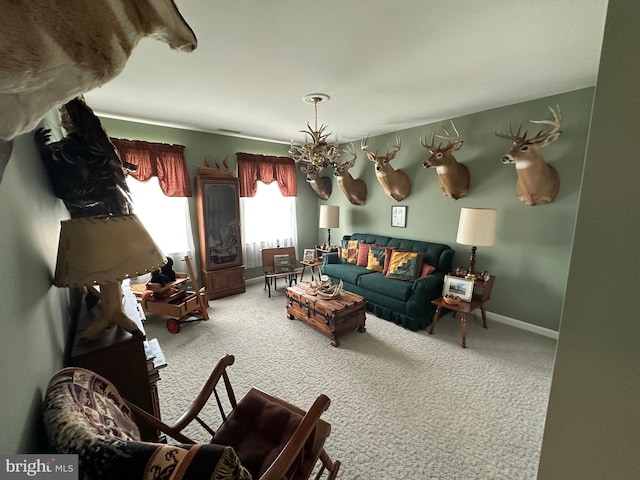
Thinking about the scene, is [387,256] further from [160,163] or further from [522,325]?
[160,163]

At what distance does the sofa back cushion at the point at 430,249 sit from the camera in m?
3.40

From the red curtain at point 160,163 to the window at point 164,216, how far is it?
0.12 meters

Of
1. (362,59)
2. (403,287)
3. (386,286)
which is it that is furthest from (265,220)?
(362,59)

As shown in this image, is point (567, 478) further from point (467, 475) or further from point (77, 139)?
point (77, 139)

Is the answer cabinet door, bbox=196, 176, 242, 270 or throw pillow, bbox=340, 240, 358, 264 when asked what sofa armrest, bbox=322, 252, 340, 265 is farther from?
cabinet door, bbox=196, 176, 242, 270

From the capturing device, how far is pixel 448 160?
3168 millimetres

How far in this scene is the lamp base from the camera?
1.18m

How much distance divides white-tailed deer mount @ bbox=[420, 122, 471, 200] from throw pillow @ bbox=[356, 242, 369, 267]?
1.40 m

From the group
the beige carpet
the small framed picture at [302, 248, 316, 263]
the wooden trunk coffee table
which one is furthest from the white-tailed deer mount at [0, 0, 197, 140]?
the small framed picture at [302, 248, 316, 263]

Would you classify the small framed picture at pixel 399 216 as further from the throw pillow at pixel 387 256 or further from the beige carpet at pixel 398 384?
the beige carpet at pixel 398 384

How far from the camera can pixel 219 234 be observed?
13.3 feet

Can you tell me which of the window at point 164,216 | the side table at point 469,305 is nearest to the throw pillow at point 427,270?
the side table at point 469,305

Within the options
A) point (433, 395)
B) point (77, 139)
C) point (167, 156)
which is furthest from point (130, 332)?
point (167, 156)

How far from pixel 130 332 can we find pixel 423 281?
2.85m
